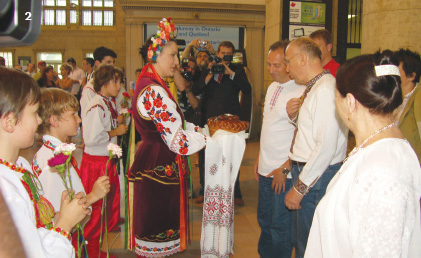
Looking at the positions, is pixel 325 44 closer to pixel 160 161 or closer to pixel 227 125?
pixel 227 125

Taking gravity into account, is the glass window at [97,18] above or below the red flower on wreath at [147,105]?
above

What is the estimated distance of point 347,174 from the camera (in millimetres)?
1362

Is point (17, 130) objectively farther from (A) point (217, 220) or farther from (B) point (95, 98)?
(B) point (95, 98)

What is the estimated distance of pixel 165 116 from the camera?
2.61 meters

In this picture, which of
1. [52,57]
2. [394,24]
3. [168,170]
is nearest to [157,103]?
[168,170]

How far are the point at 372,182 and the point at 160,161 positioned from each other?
173 centimetres

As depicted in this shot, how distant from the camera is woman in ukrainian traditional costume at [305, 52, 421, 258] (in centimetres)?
123

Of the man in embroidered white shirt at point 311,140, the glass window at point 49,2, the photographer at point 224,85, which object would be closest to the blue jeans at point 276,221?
the man in embroidered white shirt at point 311,140

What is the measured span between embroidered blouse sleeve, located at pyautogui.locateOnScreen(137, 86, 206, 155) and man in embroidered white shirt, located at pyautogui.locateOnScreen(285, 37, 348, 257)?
765 mm

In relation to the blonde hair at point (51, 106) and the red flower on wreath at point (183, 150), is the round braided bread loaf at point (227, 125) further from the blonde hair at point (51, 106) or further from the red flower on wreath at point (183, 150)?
the blonde hair at point (51, 106)

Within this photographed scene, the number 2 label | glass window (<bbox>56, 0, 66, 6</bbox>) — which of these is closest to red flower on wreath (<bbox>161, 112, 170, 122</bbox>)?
the number 2 label

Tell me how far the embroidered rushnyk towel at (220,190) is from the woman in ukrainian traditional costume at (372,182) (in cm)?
152

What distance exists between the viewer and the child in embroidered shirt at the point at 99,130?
3484 millimetres

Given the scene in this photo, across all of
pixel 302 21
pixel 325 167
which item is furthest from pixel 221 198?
pixel 302 21
